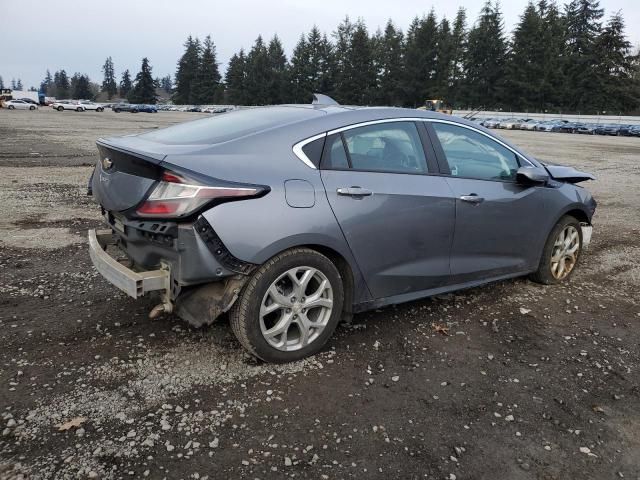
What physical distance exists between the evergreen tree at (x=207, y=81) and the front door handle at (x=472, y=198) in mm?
119675

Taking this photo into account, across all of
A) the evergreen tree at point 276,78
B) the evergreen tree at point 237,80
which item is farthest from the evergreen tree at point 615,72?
the evergreen tree at point 237,80

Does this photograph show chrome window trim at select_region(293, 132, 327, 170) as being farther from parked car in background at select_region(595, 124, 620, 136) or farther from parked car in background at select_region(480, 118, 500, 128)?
parked car in background at select_region(595, 124, 620, 136)

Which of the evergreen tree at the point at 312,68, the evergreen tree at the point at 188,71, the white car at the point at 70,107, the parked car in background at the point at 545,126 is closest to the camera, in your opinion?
the parked car in background at the point at 545,126

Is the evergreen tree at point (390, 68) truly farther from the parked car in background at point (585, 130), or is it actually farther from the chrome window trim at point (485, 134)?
the chrome window trim at point (485, 134)

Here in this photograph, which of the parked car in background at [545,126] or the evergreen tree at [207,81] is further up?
the evergreen tree at [207,81]

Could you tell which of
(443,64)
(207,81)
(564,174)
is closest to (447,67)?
(443,64)

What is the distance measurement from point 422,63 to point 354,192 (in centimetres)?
9675

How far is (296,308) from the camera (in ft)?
11.3

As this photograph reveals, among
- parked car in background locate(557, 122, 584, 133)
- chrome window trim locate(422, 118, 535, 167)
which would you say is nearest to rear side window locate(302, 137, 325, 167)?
chrome window trim locate(422, 118, 535, 167)

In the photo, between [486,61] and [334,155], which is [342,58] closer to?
[486,61]

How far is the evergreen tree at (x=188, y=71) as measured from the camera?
391 ft

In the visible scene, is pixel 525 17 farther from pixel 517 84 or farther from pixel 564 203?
pixel 564 203

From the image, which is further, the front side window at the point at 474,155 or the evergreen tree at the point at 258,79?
the evergreen tree at the point at 258,79

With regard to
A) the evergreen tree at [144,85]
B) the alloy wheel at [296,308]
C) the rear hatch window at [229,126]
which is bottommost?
the alloy wheel at [296,308]
